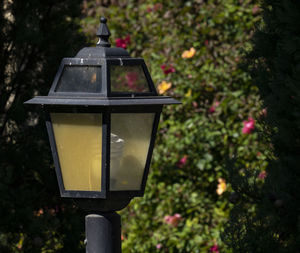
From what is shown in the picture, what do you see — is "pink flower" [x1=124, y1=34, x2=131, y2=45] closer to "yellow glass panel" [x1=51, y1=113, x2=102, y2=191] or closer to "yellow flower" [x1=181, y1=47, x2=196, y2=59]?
"yellow flower" [x1=181, y1=47, x2=196, y2=59]

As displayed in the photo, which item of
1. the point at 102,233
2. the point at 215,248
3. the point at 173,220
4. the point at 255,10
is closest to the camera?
the point at 102,233

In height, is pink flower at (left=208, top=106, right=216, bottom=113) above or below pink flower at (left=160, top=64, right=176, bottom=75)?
below

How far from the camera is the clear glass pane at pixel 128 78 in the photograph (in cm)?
221

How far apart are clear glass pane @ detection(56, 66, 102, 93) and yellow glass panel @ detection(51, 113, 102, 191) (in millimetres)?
103

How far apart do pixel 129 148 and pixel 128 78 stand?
0.28 metres

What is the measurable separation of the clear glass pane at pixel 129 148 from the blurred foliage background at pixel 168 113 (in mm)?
1689

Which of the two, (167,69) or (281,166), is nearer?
(281,166)

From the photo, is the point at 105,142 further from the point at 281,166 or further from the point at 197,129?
the point at 197,129

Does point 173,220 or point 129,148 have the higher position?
point 129,148

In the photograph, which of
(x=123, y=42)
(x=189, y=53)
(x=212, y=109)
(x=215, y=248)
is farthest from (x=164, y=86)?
(x=215, y=248)

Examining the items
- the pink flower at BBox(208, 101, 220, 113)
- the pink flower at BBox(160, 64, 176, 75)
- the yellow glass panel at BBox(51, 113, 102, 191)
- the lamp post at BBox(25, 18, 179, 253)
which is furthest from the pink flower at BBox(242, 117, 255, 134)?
the yellow glass panel at BBox(51, 113, 102, 191)

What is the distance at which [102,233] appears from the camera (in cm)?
231

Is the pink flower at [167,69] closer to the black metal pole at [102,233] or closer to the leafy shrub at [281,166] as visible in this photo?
the leafy shrub at [281,166]

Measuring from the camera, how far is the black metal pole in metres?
2.31
